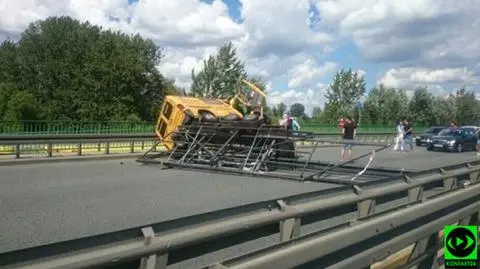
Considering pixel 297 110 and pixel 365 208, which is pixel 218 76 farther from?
pixel 365 208

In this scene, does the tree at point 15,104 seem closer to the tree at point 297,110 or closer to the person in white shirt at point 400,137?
the tree at point 297,110

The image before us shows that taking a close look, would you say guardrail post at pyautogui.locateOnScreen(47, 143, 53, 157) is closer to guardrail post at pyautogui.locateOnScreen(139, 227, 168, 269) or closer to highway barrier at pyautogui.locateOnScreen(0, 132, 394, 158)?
highway barrier at pyautogui.locateOnScreen(0, 132, 394, 158)

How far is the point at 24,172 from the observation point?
16094 mm

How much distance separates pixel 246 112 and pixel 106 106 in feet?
163

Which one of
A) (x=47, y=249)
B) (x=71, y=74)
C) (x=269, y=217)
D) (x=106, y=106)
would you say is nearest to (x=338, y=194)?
(x=269, y=217)

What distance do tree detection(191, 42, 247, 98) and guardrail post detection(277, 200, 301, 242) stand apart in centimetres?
7231

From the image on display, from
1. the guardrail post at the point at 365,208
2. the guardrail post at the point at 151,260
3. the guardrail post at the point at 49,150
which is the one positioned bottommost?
the guardrail post at the point at 49,150

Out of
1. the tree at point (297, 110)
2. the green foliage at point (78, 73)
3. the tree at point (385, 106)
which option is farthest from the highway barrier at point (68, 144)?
the tree at point (385, 106)

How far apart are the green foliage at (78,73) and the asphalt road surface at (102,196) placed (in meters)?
54.0

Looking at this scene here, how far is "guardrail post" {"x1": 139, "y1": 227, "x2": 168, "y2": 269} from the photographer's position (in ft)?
9.18

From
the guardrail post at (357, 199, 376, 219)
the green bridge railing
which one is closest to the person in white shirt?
the green bridge railing

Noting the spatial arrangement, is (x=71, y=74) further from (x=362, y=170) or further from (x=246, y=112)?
(x=362, y=170)

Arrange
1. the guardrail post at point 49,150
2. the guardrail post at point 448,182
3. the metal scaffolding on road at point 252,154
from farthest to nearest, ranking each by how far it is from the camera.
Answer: the guardrail post at point 49,150 → the metal scaffolding on road at point 252,154 → the guardrail post at point 448,182

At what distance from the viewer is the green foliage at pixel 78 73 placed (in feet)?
233
